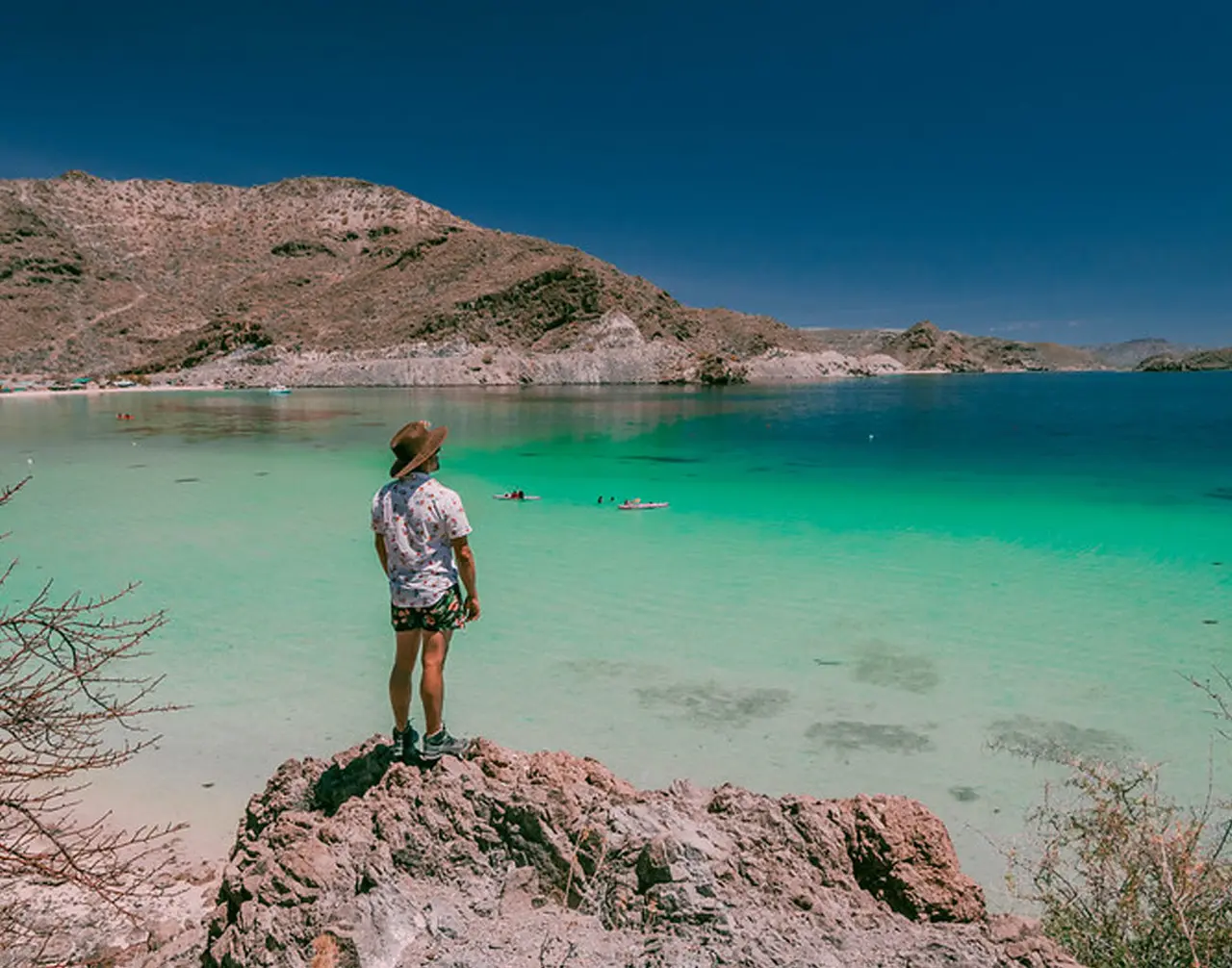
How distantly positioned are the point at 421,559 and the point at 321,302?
113 meters

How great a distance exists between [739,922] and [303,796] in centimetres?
239

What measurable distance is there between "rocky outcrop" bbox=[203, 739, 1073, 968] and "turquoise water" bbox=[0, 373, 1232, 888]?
1529 mm

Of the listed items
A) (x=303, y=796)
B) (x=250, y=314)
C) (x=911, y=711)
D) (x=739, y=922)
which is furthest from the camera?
(x=250, y=314)

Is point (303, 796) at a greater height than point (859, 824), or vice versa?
point (859, 824)

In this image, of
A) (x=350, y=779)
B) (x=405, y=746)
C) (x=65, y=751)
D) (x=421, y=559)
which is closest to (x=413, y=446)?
(x=421, y=559)

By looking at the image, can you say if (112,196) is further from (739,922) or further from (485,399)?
(739,922)

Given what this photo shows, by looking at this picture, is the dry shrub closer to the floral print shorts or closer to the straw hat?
the floral print shorts

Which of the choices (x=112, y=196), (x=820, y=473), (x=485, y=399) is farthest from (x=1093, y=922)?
(x=112, y=196)

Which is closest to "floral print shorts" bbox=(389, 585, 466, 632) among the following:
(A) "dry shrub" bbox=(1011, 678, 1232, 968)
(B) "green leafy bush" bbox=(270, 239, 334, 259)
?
(A) "dry shrub" bbox=(1011, 678, 1232, 968)

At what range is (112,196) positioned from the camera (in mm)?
138250

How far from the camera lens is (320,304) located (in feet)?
351

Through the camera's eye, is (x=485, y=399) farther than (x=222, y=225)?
No

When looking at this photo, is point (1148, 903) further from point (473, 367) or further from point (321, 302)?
point (321, 302)

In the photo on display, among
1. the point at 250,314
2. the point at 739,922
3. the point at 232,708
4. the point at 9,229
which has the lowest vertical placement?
the point at 232,708
